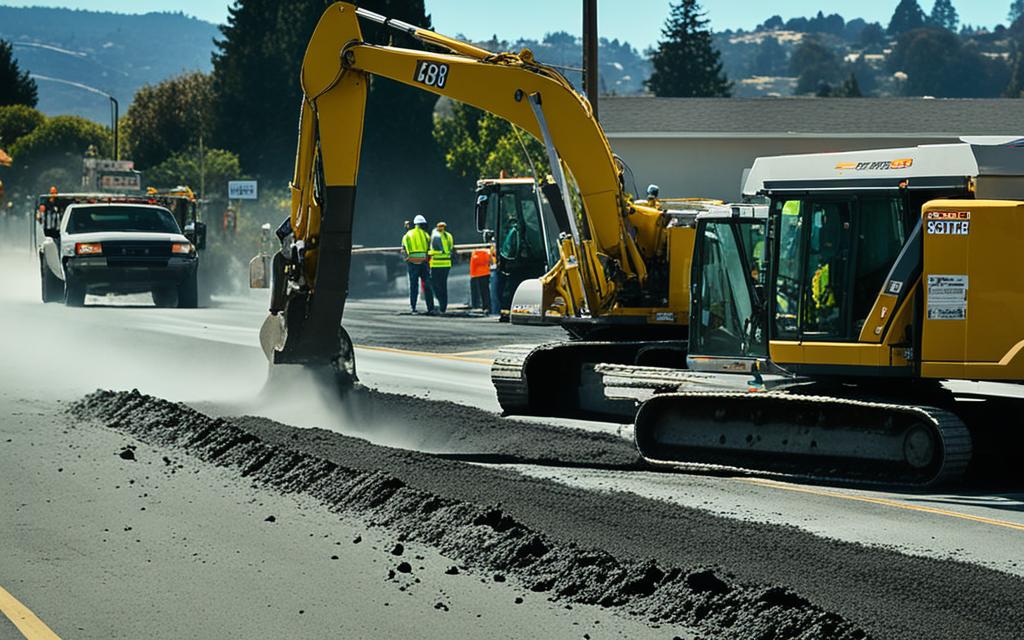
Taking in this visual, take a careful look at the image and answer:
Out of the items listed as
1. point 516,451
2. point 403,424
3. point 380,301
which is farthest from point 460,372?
point 380,301

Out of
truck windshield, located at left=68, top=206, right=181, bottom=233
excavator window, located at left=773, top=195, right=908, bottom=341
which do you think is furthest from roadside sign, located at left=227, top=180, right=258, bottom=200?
excavator window, located at left=773, top=195, right=908, bottom=341

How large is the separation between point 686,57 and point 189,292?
83292 millimetres

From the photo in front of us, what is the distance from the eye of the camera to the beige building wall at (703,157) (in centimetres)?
5016

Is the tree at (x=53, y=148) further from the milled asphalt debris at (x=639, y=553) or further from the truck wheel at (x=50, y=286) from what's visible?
the milled asphalt debris at (x=639, y=553)

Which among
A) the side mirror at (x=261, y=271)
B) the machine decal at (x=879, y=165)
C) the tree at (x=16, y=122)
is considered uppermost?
the tree at (x=16, y=122)

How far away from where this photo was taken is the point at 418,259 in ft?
109

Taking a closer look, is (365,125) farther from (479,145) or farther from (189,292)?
(189,292)

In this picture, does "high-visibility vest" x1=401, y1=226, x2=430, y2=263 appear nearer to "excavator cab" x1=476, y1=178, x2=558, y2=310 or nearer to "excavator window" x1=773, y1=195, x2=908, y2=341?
"excavator cab" x1=476, y1=178, x2=558, y2=310

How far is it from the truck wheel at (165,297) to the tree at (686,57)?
80.7 meters

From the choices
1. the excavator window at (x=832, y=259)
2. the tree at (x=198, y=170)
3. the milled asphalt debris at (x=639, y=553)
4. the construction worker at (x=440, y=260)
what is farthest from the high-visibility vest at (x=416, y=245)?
the tree at (x=198, y=170)

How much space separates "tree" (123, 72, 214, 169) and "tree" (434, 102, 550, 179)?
52.0ft

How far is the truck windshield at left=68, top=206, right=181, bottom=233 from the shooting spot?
1244 inches

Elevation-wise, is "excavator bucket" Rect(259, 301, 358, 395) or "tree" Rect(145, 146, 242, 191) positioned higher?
"tree" Rect(145, 146, 242, 191)

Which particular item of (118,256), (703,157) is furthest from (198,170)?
(118,256)
